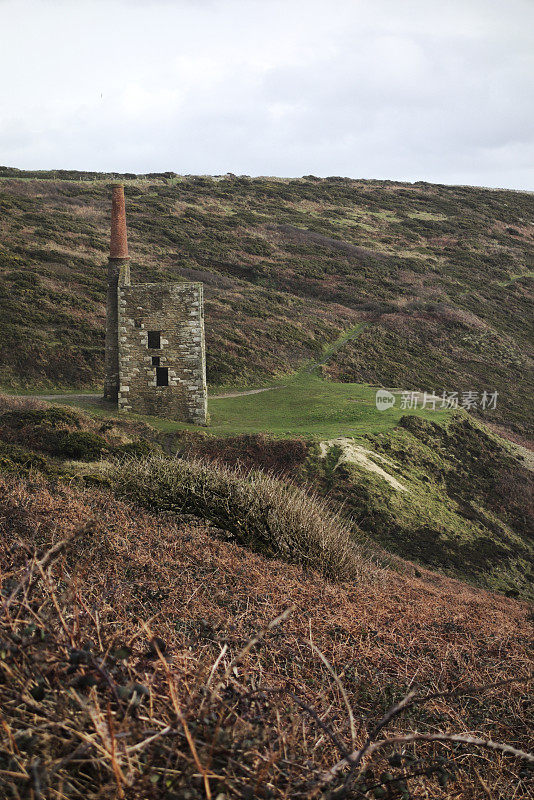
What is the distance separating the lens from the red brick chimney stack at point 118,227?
21.7 metres

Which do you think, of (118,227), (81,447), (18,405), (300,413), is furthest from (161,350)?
(81,447)

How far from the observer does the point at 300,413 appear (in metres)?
23.6


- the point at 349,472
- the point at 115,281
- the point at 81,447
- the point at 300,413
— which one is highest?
the point at 115,281

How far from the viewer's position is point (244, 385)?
2962 centimetres

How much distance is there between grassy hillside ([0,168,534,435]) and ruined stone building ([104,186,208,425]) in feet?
18.0

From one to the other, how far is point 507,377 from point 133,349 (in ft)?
92.9

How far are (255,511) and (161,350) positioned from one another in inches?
516

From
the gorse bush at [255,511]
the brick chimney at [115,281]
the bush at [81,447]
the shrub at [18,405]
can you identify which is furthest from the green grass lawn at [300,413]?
the gorse bush at [255,511]

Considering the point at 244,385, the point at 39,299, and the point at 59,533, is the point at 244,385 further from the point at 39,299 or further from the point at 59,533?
the point at 59,533

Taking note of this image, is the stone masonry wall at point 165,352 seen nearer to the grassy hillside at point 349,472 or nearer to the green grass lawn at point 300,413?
the green grass lawn at point 300,413

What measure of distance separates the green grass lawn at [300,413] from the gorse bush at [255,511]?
30.8ft

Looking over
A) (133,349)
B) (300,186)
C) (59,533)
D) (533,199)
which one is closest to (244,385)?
(133,349)

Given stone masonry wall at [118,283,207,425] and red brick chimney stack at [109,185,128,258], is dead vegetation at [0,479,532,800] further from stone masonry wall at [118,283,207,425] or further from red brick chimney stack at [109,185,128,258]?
red brick chimney stack at [109,185,128,258]

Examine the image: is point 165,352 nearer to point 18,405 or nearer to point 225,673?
point 18,405
